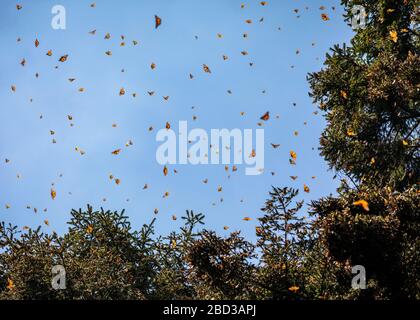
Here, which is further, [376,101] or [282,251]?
[376,101]

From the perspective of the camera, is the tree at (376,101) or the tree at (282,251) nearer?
the tree at (282,251)

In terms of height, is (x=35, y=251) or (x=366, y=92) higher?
(x=366, y=92)

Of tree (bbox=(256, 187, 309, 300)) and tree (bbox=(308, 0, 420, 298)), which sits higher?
tree (bbox=(308, 0, 420, 298))

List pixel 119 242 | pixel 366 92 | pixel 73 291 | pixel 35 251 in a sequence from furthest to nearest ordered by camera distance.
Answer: pixel 366 92 → pixel 119 242 → pixel 35 251 → pixel 73 291

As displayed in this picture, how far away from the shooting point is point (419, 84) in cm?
1532

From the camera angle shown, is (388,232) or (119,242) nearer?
(388,232)

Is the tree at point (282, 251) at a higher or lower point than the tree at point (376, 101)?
lower

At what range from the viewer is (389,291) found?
988cm

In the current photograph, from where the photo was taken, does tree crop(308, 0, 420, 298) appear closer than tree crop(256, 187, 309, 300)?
No
